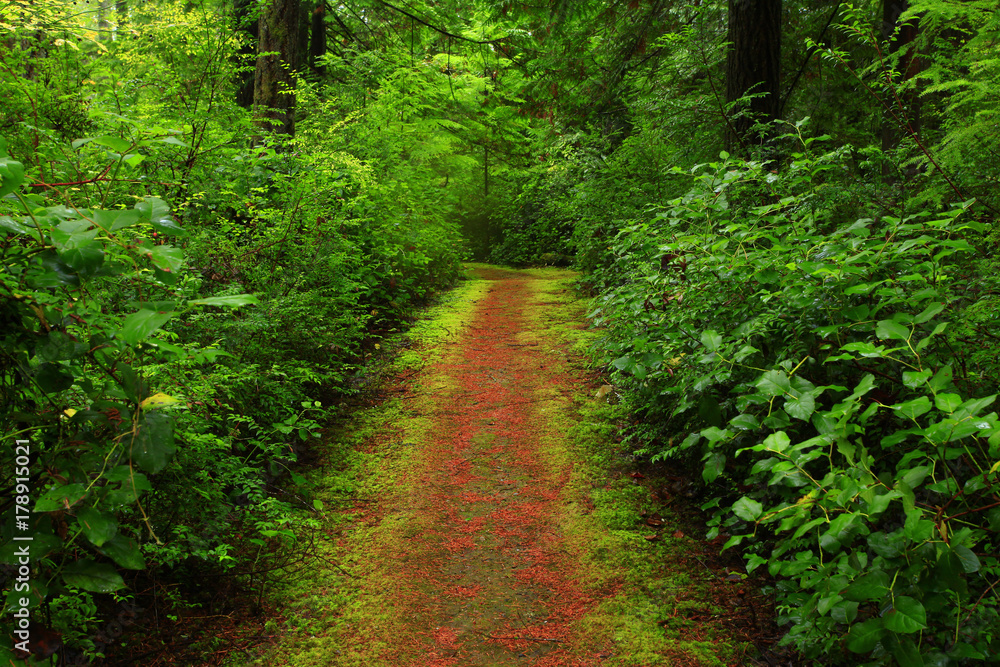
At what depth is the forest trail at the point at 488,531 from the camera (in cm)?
285

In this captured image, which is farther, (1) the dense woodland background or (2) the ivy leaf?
(2) the ivy leaf

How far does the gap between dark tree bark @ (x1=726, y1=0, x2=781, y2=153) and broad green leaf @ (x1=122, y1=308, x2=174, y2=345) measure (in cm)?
530

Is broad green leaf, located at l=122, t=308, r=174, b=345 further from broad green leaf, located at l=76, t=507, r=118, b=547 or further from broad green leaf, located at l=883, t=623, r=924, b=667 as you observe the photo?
broad green leaf, located at l=883, t=623, r=924, b=667

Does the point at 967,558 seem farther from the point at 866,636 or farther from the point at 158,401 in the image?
the point at 158,401

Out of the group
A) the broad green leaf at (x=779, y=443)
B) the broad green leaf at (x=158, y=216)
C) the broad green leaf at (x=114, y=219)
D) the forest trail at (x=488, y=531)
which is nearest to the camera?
the broad green leaf at (x=114, y=219)

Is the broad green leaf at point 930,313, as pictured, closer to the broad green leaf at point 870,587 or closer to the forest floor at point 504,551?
the broad green leaf at point 870,587

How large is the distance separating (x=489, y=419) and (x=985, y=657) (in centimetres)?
388

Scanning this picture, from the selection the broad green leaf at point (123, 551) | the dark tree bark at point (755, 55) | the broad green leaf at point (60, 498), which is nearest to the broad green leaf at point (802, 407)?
the broad green leaf at point (123, 551)

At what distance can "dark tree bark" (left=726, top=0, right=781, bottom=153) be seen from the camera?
5410 mm

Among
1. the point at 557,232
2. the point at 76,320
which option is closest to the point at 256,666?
the point at 76,320

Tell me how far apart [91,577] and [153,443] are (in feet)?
1.50

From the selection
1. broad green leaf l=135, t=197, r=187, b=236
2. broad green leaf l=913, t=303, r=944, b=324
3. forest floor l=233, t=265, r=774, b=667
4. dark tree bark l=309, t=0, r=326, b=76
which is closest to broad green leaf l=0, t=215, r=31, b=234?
broad green leaf l=135, t=197, r=187, b=236

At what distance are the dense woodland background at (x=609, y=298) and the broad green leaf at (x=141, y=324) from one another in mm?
12

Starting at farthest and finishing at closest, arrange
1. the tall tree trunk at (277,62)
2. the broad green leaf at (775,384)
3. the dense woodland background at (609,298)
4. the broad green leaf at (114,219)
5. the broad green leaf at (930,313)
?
the tall tree trunk at (277,62)
the broad green leaf at (775,384)
the broad green leaf at (930,313)
the dense woodland background at (609,298)
the broad green leaf at (114,219)
